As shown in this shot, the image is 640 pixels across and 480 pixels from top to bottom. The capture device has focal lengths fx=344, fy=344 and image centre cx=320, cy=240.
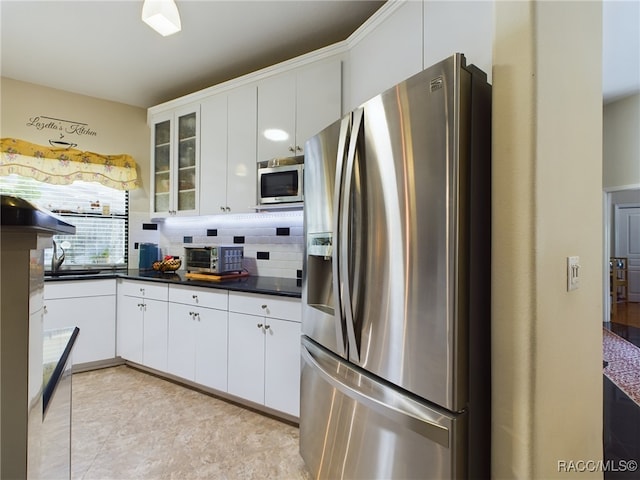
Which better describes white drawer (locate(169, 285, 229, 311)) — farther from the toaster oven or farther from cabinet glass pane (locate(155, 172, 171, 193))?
cabinet glass pane (locate(155, 172, 171, 193))

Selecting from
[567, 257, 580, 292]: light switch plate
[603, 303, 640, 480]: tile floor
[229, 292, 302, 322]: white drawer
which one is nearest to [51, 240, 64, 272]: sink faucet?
[229, 292, 302, 322]: white drawer

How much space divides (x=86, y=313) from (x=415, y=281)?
10.2ft

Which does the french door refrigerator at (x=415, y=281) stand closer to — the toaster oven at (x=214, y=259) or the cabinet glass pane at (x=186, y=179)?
the toaster oven at (x=214, y=259)

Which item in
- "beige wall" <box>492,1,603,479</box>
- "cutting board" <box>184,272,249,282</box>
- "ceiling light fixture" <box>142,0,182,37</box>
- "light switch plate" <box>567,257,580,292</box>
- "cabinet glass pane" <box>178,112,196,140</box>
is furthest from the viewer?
"cabinet glass pane" <box>178,112,196,140</box>

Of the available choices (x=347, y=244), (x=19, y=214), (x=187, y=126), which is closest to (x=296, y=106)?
(x=187, y=126)

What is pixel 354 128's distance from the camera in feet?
4.33

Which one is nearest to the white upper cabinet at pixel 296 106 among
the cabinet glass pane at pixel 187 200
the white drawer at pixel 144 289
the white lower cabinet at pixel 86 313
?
the cabinet glass pane at pixel 187 200

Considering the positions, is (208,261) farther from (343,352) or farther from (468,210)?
(468,210)

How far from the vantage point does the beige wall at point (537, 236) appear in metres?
0.98

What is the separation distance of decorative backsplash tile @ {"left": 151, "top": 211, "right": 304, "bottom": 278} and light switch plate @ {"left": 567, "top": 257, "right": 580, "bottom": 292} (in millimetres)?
1987

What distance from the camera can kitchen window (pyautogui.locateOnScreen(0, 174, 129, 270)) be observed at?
326 cm

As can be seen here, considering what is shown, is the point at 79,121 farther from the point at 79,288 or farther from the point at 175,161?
the point at 79,288

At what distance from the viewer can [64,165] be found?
332cm

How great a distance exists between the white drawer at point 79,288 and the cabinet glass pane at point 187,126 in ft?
4.95
